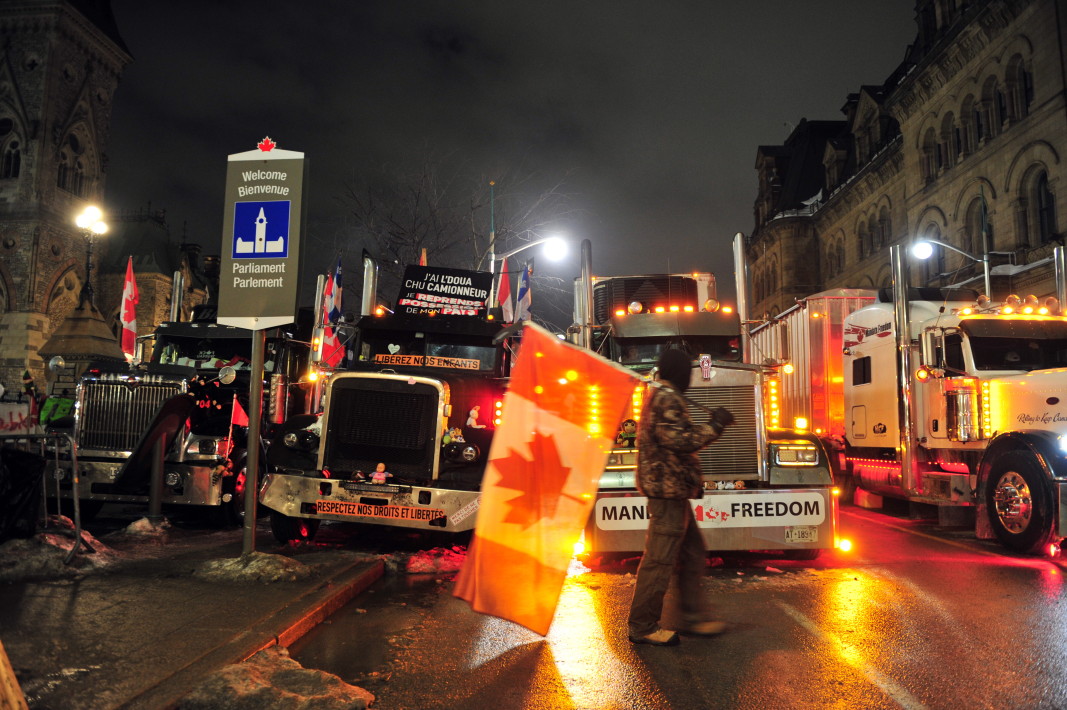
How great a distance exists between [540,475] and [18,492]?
17.0 ft

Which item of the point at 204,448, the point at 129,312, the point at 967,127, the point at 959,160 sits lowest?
the point at 204,448

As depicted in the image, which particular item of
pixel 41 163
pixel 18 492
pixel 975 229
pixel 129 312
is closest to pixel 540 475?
pixel 18 492

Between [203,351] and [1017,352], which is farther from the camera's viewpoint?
[203,351]

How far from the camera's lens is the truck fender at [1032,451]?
889 centimetres

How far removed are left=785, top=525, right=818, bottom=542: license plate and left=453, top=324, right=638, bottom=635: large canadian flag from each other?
3.32m

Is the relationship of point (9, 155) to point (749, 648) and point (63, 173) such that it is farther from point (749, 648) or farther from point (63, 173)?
point (749, 648)

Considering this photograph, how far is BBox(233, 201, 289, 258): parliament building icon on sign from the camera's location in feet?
24.4

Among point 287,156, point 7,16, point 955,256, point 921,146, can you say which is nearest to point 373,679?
point 287,156

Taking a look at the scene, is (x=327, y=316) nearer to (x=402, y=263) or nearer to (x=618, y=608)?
(x=618, y=608)

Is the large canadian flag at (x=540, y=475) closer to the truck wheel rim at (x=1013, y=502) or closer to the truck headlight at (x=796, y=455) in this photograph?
the truck headlight at (x=796, y=455)

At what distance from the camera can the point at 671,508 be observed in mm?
5461

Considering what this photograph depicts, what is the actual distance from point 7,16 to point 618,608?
2438 inches

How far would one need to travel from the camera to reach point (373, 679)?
4.70m

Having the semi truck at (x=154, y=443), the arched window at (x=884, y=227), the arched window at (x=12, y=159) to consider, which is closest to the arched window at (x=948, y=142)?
the arched window at (x=884, y=227)
